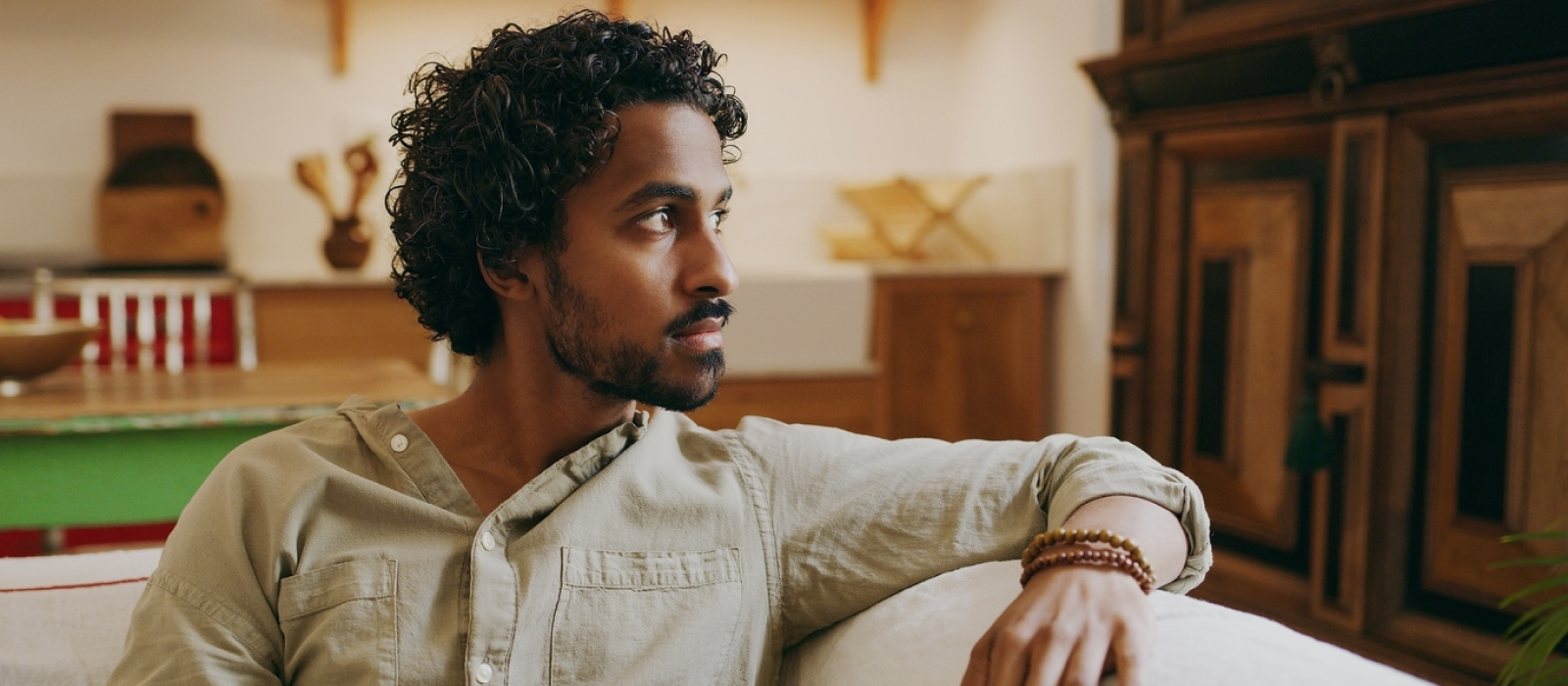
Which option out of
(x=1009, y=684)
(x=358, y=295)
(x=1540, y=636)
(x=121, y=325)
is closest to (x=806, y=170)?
(x=358, y=295)

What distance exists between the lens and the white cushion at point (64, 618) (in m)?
1.03

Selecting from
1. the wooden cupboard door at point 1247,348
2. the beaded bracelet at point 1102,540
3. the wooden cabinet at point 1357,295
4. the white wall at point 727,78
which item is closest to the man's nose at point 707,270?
the beaded bracelet at point 1102,540

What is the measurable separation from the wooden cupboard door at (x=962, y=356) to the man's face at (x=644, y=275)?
2726mm

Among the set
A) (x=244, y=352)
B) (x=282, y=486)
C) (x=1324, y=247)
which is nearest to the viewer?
(x=282, y=486)

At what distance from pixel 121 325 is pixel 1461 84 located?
2908 mm

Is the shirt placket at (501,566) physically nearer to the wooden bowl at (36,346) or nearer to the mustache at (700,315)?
the mustache at (700,315)

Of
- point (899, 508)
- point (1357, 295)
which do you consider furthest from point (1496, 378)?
point (899, 508)

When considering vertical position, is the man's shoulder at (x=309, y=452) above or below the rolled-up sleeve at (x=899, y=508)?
above

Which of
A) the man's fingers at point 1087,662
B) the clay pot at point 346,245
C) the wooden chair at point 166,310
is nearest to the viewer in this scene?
the man's fingers at point 1087,662

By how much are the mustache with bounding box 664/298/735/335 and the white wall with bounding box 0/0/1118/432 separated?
2736 millimetres

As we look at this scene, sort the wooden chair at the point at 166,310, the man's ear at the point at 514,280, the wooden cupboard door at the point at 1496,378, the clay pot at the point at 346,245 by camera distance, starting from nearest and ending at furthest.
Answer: the man's ear at the point at 514,280 < the wooden cupboard door at the point at 1496,378 < the wooden chair at the point at 166,310 < the clay pot at the point at 346,245

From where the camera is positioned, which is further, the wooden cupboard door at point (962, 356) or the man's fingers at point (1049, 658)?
the wooden cupboard door at point (962, 356)

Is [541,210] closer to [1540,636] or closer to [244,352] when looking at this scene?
[1540,636]

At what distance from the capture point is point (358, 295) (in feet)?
12.2
